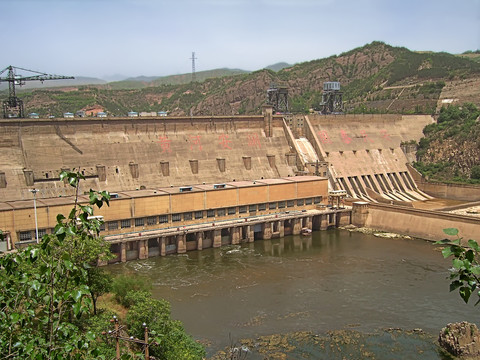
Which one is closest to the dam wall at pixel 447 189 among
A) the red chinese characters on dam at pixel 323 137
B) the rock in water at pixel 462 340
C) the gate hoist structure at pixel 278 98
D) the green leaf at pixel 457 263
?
the red chinese characters on dam at pixel 323 137

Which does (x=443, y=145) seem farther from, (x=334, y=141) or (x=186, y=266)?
(x=186, y=266)

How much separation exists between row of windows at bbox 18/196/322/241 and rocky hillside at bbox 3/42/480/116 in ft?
170

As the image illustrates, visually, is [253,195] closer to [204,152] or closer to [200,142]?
[204,152]

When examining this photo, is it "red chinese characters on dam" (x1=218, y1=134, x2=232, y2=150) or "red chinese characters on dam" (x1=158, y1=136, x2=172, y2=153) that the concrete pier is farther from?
"red chinese characters on dam" (x1=218, y1=134, x2=232, y2=150)

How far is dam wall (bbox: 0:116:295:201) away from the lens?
4869cm

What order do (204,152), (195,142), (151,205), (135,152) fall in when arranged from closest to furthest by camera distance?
1. (151,205)
2. (135,152)
3. (204,152)
4. (195,142)

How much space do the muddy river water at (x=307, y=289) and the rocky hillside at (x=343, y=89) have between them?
59147 mm

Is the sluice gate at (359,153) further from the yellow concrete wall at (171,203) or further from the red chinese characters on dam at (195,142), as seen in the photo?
the red chinese characters on dam at (195,142)

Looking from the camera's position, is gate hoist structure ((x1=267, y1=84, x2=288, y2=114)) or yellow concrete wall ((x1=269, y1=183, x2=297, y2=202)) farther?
gate hoist structure ((x1=267, y1=84, x2=288, y2=114))

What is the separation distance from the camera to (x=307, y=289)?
35312 millimetres

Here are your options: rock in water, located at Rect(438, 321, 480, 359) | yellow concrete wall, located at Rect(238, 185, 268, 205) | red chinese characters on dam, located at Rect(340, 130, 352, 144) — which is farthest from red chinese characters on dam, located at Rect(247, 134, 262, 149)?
rock in water, located at Rect(438, 321, 480, 359)

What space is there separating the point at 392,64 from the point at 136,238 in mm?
108656

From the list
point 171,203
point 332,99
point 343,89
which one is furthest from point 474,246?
point 343,89

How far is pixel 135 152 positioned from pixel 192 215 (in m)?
12.2
